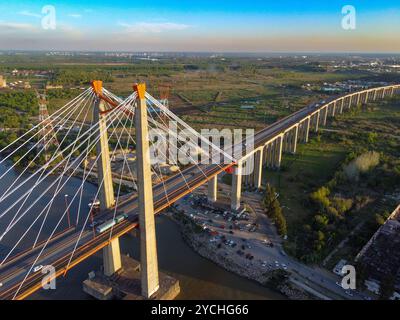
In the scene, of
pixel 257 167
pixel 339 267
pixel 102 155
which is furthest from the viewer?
pixel 257 167

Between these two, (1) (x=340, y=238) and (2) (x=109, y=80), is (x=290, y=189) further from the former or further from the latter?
(2) (x=109, y=80)

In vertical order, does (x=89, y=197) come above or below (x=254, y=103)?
below

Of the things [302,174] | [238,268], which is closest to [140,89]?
[238,268]

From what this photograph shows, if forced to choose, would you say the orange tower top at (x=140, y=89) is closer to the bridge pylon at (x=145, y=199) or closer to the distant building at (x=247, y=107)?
the bridge pylon at (x=145, y=199)

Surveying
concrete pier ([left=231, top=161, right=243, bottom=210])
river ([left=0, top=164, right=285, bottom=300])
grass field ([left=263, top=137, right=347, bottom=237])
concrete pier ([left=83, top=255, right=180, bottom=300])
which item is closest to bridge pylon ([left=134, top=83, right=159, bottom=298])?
concrete pier ([left=83, top=255, right=180, bottom=300])

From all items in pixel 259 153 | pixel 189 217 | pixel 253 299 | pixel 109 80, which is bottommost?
pixel 253 299

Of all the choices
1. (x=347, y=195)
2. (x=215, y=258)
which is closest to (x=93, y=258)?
(x=215, y=258)

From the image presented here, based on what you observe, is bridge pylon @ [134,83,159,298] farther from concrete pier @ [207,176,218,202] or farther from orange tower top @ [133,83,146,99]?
concrete pier @ [207,176,218,202]

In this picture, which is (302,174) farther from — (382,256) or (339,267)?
(339,267)

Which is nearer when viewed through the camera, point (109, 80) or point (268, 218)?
point (268, 218)
